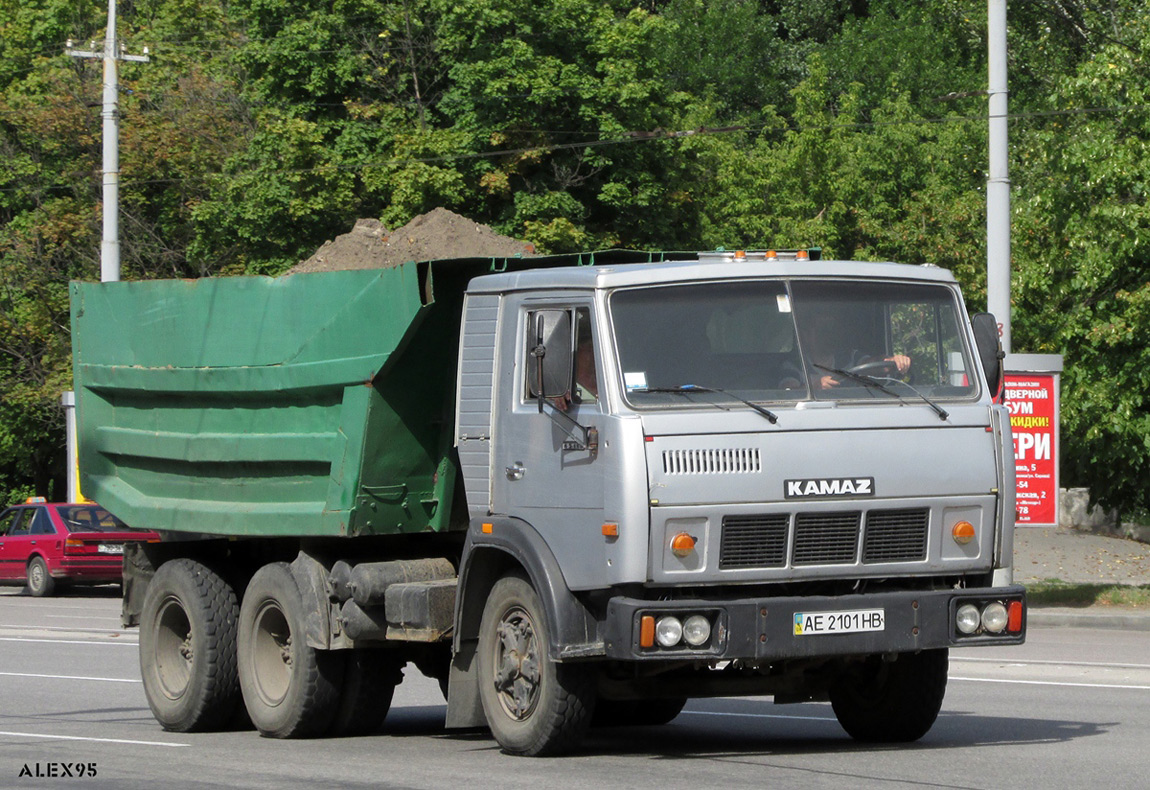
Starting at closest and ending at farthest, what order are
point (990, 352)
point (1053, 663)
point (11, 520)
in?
point (990, 352) → point (1053, 663) → point (11, 520)

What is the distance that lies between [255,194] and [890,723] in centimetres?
2767

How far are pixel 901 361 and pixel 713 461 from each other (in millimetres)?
1293

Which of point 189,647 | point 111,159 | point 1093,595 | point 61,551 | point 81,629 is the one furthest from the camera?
point 61,551

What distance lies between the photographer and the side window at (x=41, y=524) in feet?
98.2

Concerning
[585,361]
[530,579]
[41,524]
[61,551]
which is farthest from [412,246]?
[41,524]

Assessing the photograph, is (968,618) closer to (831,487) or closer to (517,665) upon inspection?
(831,487)

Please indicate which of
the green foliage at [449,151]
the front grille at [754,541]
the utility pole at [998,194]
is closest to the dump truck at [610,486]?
the front grille at [754,541]

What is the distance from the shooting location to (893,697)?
1012 cm

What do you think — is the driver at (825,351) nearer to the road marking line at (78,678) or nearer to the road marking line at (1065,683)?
the road marking line at (1065,683)

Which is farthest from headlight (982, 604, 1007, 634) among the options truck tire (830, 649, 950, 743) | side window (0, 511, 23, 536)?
side window (0, 511, 23, 536)

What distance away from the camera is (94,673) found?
636 inches

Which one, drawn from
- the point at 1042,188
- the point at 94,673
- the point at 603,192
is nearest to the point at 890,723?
the point at 94,673

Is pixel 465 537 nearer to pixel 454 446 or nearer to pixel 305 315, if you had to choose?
pixel 454 446

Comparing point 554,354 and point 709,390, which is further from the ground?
point 554,354
